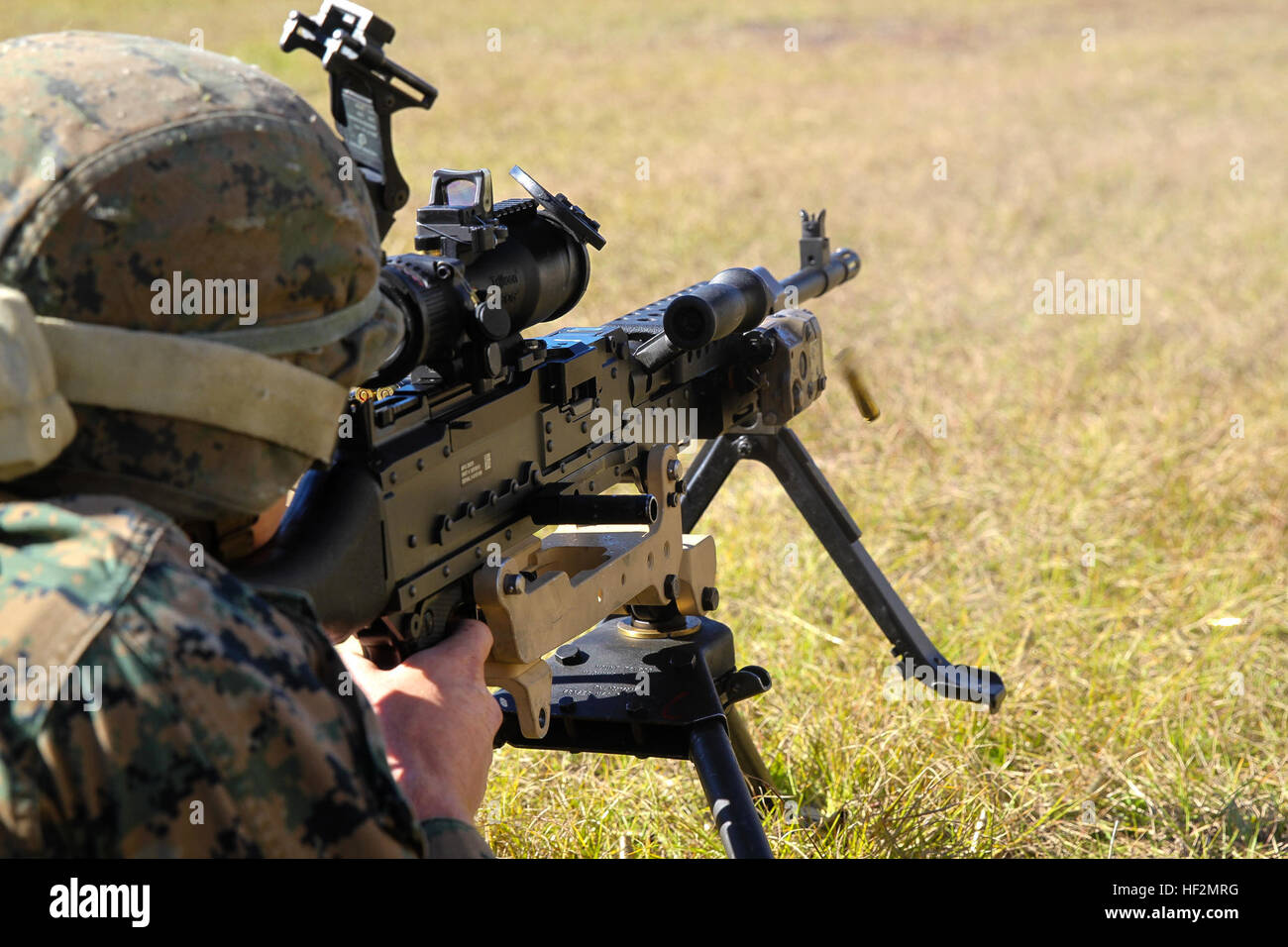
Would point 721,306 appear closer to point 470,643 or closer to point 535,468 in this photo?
point 535,468

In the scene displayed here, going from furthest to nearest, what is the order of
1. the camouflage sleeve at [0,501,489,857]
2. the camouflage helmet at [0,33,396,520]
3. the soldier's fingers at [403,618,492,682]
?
the soldier's fingers at [403,618,492,682] < the camouflage helmet at [0,33,396,520] < the camouflage sleeve at [0,501,489,857]

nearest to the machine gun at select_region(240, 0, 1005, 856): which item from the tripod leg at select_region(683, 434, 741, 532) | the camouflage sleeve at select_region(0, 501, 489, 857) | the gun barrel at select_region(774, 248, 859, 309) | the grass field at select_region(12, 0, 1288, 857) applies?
the tripod leg at select_region(683, 434, 741, 532)

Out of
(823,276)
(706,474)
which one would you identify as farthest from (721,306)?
(823,276)

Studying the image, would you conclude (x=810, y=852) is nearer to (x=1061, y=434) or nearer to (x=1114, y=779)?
(x=1114, y=779)

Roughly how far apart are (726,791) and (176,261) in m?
1.58

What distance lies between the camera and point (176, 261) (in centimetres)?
162

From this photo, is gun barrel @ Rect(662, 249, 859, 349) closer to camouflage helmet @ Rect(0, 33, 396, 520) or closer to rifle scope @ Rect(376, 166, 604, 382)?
rifle scope @ Rect(376, 166, 604, 382)

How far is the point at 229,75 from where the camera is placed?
1720 mm

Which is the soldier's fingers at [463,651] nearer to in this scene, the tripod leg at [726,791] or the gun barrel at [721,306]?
the tripod leg at [726,791]

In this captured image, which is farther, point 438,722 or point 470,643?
point 470,643

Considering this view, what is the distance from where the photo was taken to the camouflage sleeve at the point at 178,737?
55.9 inches

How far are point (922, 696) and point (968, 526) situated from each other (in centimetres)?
143

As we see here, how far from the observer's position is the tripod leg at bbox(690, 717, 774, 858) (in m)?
2.59

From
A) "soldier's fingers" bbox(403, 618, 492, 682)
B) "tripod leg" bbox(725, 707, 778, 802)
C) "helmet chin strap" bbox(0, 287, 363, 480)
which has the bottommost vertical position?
"tripod leg" bbox(725, 707, 778, 802)
